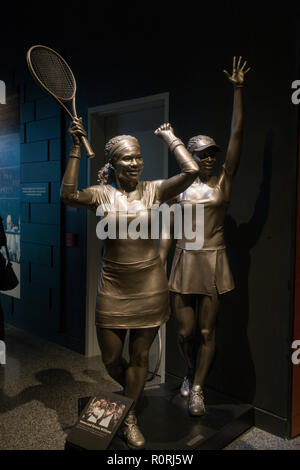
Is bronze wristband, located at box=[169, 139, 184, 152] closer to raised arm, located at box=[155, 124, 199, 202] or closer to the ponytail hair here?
raised arm, located at box=[155, 124, 199, 202]

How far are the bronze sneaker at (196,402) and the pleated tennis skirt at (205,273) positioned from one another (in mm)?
589

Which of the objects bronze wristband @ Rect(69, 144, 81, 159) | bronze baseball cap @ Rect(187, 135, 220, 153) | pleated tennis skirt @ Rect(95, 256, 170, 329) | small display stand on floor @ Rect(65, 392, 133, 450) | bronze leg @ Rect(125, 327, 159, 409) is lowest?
small display stand on floor @ Rect(65, 392, 133, 450)

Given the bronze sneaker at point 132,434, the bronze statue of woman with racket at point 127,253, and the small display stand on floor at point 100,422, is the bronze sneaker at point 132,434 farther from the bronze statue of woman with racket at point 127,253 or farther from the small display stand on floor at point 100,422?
the small display stand on floor at point 100,422

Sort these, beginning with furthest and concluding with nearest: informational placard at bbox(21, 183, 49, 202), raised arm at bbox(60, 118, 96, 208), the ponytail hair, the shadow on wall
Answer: informational placard at bbox(21, 183, 49, 202) → the shadow on wall → the ponytail hair → raised arm at bbox(60, 118, 96, 208)

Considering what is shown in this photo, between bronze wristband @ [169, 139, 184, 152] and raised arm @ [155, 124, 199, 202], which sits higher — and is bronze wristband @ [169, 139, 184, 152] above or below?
above

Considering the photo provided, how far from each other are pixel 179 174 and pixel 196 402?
1363 mm

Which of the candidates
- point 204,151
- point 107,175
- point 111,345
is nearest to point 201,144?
point 204,151

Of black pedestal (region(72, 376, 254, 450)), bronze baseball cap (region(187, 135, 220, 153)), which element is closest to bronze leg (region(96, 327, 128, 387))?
black pedestal (region(72, 376, 254, 450))

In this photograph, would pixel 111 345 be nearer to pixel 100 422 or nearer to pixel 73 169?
pixel 100 422

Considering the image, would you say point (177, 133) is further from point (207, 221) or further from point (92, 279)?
point (92, 279)

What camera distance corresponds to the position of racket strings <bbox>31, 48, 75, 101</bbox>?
2188 mm

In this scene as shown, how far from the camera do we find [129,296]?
2.23m

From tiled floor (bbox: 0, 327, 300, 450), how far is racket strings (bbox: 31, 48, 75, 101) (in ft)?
6.31

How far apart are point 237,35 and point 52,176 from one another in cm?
227
